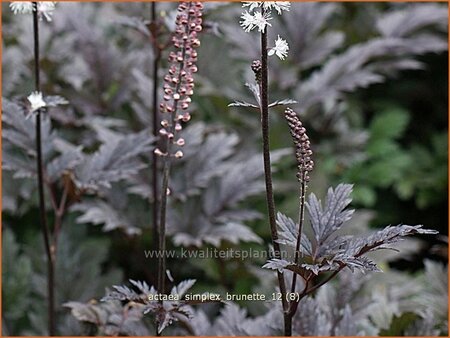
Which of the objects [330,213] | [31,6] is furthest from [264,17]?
[31,6]

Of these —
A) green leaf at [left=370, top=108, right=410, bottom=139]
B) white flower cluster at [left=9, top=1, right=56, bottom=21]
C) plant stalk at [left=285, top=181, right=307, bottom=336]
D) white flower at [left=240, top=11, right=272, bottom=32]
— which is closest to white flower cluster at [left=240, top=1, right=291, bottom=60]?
white flower at [left=240, top=11, right=272, bottom=32]

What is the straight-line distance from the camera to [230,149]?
7.07 feet

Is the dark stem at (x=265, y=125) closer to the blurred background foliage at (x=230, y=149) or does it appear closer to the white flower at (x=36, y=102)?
the blurred background foliage at (x=230, y=149)

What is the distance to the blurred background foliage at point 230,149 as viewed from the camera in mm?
1991

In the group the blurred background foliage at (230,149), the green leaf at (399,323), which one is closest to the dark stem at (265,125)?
the blurred background foliage at (230,149)

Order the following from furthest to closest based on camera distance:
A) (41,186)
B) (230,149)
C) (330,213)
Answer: (230,149)
(41,186)
(330,213)

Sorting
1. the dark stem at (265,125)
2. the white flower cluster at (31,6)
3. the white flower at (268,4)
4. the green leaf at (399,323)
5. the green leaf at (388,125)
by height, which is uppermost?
the green leaf at (388,125)

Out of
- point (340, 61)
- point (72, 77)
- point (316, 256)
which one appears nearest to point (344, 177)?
point (340, 61)

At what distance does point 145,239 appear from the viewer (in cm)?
224

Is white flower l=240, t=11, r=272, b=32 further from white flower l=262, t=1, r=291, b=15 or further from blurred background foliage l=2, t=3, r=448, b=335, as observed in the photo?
blurred background foliage l=2, t=3, r=448, b=335

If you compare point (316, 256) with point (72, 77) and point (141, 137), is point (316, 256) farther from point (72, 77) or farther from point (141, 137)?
point (72, 77)

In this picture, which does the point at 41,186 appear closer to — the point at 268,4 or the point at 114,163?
the point at 114,163

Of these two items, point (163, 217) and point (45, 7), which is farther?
point (45, 7)

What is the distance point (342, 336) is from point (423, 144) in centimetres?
177
